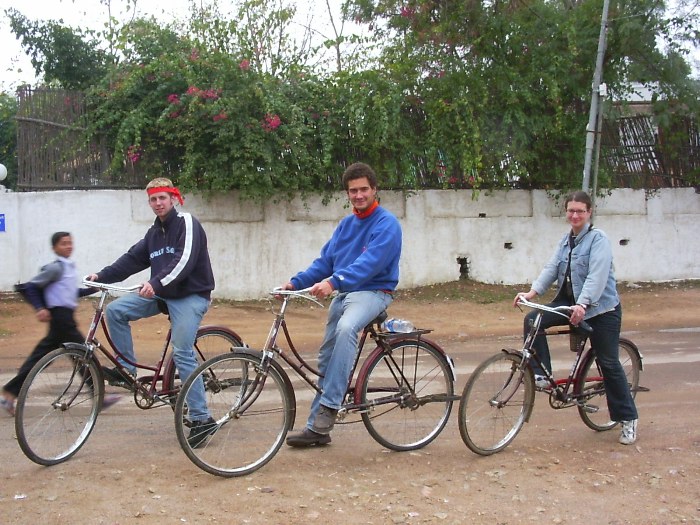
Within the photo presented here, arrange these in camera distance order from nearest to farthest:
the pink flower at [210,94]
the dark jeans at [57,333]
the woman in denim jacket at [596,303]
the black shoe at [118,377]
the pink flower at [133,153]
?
the black shoe at [118,377]
the woman in denim jacket at [596,303]
the dark jeans at [57,333]
the pink flower at [210,94]
the pink flower at [133,153]

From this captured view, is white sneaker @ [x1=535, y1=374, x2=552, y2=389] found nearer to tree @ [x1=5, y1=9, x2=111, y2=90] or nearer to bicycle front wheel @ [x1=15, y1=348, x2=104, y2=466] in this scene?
bicycle front wheel @ [x1=15, y1=348, x2=104, y2=466]

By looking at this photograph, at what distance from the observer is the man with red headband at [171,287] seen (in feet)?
17.8

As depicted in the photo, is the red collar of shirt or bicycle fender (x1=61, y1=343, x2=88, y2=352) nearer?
bicycle fender (x1=61, y1=343, x2=88, y2=352)

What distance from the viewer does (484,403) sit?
5.46 metres

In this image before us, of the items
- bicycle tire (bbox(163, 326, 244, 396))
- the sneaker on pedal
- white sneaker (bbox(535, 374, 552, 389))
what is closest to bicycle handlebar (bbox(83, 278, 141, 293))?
bicycle tire (bbox(163, 326, 244, 396))

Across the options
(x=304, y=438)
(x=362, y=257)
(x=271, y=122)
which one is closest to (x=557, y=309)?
(x=362, y=257)

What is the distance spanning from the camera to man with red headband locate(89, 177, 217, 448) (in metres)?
5.43

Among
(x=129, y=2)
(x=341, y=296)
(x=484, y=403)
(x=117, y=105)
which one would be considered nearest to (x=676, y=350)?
(x=484, y=403)

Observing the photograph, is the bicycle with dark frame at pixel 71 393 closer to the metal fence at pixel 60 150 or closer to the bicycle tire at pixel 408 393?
the bicycle tire at pixel 408 393

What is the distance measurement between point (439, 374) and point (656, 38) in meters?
11.5

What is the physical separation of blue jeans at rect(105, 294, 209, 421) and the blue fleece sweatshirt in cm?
76

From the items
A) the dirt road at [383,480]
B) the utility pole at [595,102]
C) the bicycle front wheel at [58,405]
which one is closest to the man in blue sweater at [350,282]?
the dirt road at [383,480]

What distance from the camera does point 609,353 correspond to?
5.73 metres

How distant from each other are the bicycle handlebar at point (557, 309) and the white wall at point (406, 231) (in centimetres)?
852
